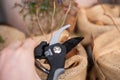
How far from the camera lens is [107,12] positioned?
2.59 feet

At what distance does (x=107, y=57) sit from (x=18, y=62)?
0.67 feet

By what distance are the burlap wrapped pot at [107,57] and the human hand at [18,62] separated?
16cm

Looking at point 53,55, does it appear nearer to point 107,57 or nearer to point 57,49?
point 57,49

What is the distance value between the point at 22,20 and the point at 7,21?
0.23 feet

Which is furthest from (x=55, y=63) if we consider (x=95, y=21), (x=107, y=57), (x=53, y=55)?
(x=95, y=21)

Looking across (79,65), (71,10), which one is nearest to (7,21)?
(71,10)

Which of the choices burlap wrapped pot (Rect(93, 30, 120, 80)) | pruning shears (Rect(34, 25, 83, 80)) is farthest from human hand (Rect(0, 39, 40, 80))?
burlap wrapped pot (Rect(93, 30, 120, 80))

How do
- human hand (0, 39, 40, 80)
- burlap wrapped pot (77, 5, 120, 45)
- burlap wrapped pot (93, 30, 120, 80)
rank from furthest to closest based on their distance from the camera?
burlap wrapped pot (77, 5, 120, 45) → burlap wrapped pot (93, 30, 120, 80) → human hand (0, 39, 40, 80)

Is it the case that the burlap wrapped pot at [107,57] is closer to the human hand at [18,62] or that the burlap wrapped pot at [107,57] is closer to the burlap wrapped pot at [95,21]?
the burlap wrapped pot at [95,21]

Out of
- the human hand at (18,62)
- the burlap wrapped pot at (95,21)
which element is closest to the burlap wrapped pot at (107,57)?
the burlap wrapped pot at (95,21)

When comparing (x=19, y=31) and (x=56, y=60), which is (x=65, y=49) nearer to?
(x=56, y=60)

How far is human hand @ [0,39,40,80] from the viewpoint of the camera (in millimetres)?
513

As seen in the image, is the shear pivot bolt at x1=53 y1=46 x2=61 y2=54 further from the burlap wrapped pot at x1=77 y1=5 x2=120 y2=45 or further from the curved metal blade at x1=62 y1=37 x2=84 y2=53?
the burlap wrapped pot at x1=77 y1=5 x2=120 y2=45

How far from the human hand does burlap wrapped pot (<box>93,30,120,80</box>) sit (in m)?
0.16
